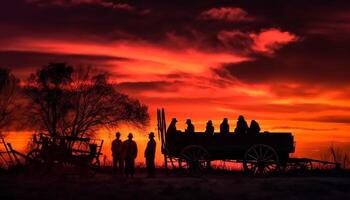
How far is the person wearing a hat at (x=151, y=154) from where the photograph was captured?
22016 millimetres

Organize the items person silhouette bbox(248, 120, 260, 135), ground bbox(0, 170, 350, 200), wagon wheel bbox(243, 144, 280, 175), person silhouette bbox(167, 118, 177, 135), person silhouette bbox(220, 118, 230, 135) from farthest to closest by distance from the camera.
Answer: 1. person silhouette bbox(167, 118, 177, 135)
2. person silhouette bbox(220, 118, 230, 135)
3. person silhouette bbox(248, 120, 260, 135)
4. wagon wheel bbox(243, 144, 280, 175)
5. ground bbox(0, 170, 350, 200)

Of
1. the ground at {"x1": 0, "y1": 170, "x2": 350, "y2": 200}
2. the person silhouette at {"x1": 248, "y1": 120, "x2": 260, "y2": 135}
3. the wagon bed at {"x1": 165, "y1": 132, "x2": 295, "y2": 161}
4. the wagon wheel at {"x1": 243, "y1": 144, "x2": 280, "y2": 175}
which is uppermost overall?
the person silhouette at {"x1": 248, "y1": 120, "x2": 260, "y2": 135}

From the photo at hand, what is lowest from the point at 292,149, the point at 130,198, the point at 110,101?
the point at 130,198

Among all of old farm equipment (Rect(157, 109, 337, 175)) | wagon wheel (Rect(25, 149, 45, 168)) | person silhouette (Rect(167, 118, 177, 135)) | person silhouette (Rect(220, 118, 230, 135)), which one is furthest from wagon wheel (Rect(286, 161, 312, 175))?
wagon wheel (Rect(25, 149, 45, 168))

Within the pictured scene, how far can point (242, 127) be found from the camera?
22.7 metres

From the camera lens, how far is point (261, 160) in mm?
22203

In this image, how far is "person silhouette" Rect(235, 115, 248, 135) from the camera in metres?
22.7

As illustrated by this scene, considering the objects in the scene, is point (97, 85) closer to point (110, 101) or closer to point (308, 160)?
point (110, 101)

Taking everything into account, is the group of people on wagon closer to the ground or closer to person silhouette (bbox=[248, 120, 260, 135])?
person silhouette (bbox=[248, 120, 260, 135])

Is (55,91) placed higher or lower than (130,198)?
higher

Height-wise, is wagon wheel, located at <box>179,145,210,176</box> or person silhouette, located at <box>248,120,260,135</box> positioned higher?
person silhouette, located at <box>248,120,260,135</box>

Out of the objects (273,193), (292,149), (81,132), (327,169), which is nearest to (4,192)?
(273,193)

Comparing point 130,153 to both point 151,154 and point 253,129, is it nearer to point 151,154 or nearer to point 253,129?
point 151,154

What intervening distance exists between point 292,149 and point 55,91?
1926cm
